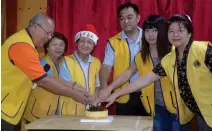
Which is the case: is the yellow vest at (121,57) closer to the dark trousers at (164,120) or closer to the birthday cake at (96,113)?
the dark trousers at (164,120)

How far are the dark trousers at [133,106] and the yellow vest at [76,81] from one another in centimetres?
30

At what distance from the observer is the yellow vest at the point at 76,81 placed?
9.11ft

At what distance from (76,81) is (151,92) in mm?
549

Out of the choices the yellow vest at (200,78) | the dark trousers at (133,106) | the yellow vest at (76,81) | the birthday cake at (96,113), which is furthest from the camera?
the dark trousers at (133,106)

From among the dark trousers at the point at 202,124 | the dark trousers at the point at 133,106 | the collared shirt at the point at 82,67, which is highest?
the collared shirt at the point at 82,67

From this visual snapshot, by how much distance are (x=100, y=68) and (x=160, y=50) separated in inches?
22.9

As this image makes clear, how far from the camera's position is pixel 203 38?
3.41 metres

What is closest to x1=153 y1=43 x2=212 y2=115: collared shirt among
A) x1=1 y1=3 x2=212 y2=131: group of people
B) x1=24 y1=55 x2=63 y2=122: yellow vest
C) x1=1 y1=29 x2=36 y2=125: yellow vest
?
Answer: x1=1 y1=3 x2=212 y2=131: group of people

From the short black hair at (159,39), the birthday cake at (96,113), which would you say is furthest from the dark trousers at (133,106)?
the birthday cake at (96,113)

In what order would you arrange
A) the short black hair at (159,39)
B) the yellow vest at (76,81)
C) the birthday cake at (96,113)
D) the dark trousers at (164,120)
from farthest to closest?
the yellow vest at (76,81) → the short black hair at (159,39) → the dark trousers at (164,120) → the birthday cake at (96,113)

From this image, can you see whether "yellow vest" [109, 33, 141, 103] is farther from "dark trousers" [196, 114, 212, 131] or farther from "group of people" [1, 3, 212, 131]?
"dark trousers" [196, 114, 212, 131]

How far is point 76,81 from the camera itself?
2.80 m

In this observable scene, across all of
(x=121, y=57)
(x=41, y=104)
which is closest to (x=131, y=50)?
(x=121, y=57)

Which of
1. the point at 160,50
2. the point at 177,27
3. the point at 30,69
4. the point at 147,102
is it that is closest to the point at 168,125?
the point at 147,102
